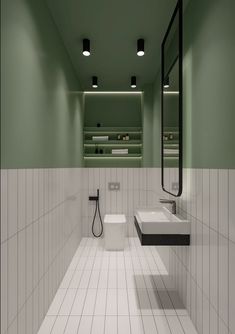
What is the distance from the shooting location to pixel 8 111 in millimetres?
1508

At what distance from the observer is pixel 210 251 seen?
5.72 feet

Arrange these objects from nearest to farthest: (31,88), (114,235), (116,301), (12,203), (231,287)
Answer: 1. (231,287)
2. (12,203)
3. (31,88)
4. (116,301)
5. (114,235)

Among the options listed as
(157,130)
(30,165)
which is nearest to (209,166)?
(30,165)

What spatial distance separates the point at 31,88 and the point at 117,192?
310cm

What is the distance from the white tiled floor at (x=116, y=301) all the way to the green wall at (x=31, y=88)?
1.30 metres

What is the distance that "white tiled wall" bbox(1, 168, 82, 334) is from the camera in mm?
1478

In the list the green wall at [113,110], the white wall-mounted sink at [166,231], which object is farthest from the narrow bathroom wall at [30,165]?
the green wall at [113,110]

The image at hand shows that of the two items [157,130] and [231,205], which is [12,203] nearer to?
[231,205]

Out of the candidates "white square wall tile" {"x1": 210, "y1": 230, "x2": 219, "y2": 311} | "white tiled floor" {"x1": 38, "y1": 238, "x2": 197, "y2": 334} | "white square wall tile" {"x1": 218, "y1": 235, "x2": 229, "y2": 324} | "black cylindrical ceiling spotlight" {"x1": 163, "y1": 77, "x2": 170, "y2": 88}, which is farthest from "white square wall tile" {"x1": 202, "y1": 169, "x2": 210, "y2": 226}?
"black cylindrical ceiling spotlight" {"x1": 163, "y1": 77, "x2": 170, "y2": 88}

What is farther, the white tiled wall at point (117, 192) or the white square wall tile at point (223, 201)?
the white tiled wall at point (117, 192)

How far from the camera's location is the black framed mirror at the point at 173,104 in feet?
7.58

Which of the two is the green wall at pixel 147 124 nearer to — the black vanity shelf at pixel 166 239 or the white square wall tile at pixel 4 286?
the black vanity shelf at pixel 166 239

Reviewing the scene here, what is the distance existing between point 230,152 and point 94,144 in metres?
3.62

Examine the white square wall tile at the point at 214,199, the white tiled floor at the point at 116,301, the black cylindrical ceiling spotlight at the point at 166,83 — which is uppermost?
the black cylindrical ceiling spotlight at the point at 166,83
